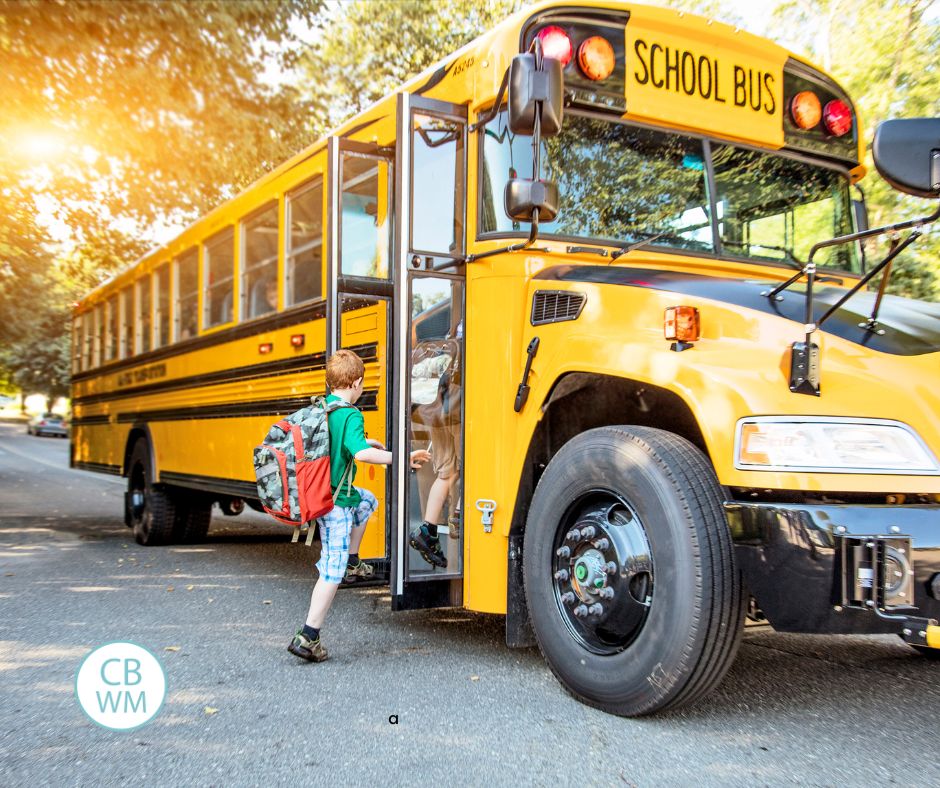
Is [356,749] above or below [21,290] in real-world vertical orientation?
below

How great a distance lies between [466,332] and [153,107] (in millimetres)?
7810

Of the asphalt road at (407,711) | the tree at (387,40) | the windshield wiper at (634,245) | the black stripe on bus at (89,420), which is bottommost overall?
the asphalt road at (407,711)

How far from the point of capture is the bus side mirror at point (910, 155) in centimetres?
263

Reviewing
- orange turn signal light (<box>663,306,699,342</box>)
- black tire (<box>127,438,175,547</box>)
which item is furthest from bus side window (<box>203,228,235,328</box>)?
orange turn signal light (<box>663,306,699,342</box>)

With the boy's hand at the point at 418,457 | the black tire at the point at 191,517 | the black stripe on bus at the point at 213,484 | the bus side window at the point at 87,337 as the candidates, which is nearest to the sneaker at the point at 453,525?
the boy's hand at the point at 418,457

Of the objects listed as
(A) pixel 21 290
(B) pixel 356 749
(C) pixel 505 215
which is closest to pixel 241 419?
(C) pixel 505 215

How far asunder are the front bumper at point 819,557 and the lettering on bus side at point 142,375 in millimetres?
6202

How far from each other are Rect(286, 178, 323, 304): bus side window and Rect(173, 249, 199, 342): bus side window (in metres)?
1.82

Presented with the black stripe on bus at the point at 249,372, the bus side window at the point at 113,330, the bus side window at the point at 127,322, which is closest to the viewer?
the black stripe on bus at the point at 249,372

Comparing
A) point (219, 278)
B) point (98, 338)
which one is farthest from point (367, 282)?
point (98, 338)

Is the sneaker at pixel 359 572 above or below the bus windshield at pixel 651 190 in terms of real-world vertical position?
below

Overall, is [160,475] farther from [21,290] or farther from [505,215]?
[21,290]

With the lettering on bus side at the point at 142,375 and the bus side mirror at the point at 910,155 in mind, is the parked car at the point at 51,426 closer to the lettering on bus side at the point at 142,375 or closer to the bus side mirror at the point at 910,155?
the lettering on bus side at the point at 142,375

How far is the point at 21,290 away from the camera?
22.9 m
